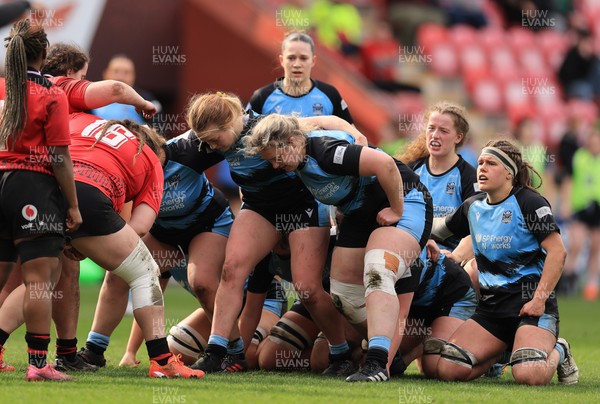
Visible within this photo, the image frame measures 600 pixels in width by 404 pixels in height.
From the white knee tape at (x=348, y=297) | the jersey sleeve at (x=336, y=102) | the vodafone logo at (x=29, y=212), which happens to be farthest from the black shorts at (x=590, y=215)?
the vodafone logo at (x=29, y=212)

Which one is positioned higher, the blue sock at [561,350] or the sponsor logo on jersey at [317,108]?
the sponsor logo on jersey at [317,108]

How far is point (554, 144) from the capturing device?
19.3 m

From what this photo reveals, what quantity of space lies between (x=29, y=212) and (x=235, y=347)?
5.69ft

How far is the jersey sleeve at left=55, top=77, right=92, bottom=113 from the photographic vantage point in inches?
224

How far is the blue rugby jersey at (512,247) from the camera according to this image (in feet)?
20.0

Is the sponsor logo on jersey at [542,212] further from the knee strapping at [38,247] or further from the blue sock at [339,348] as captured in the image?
the knee strapping at [38,247]

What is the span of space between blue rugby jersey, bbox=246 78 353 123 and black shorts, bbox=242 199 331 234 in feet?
6.15

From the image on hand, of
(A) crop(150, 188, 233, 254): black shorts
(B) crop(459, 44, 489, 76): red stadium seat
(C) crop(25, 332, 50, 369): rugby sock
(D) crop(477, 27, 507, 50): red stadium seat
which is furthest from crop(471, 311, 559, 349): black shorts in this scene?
(D) crop(477, 27, 507, 50): red stadium seat

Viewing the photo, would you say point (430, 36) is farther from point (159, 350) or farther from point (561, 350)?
point (159, 350)

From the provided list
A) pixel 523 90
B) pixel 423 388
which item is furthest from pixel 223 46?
pixel 423 388

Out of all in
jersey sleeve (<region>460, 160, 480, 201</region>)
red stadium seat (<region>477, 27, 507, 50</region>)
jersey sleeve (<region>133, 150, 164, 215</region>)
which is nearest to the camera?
jersey sleeve (<region>133, 150, 164, 215</region>)

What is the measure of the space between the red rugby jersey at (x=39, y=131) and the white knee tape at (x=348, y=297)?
177 cm

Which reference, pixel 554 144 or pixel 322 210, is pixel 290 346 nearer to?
pixel 322 210

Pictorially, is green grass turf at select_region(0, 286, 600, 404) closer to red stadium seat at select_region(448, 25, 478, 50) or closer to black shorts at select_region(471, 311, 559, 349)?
black shorts at select_region(471, 311, 559, 349)
